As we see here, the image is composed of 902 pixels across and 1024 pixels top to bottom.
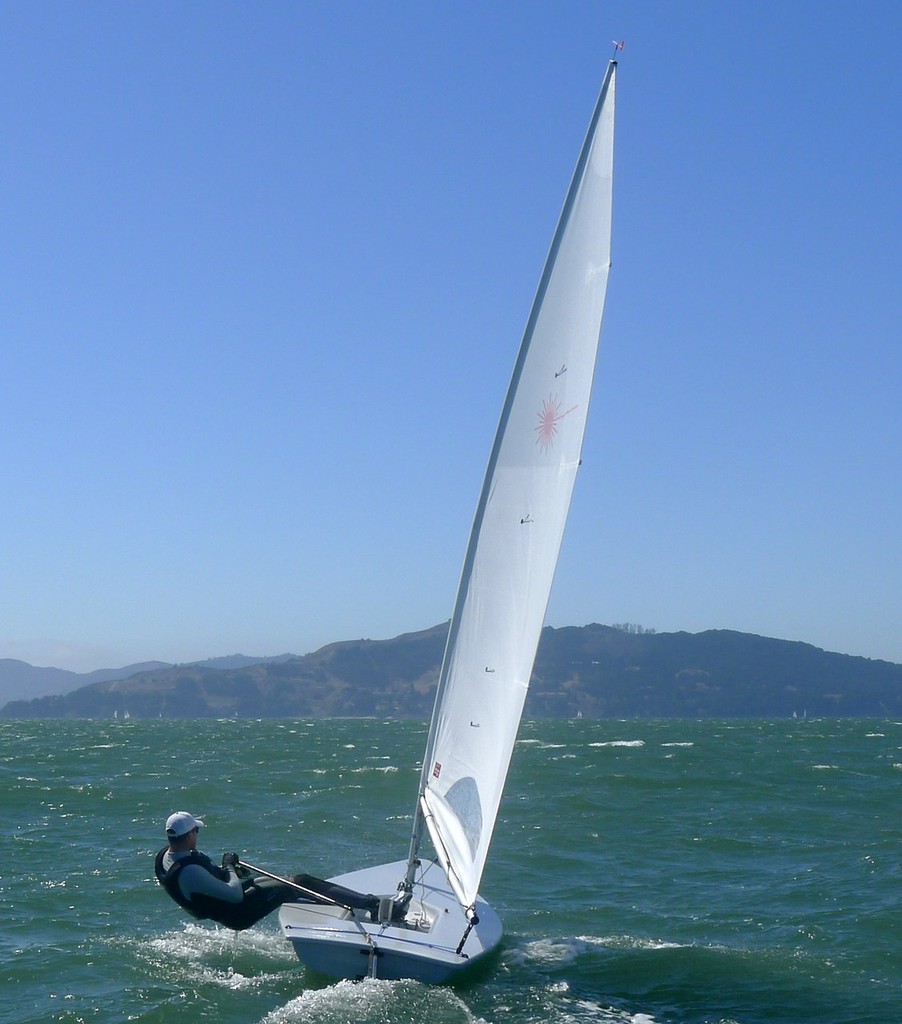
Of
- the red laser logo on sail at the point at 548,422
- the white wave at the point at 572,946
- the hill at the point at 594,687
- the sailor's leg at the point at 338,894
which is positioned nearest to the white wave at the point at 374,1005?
the sailor's leg at the point at 338,894

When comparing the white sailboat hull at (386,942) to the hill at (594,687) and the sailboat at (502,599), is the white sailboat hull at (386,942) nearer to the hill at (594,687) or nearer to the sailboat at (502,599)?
the sailboat at (502,599)

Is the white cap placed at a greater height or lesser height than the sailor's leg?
greater

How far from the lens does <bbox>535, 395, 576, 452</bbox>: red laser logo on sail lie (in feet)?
31.2

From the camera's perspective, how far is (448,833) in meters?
9.83

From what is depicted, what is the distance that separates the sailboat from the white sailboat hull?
0.04 ft

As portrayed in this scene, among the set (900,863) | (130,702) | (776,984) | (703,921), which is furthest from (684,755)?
(130,702)

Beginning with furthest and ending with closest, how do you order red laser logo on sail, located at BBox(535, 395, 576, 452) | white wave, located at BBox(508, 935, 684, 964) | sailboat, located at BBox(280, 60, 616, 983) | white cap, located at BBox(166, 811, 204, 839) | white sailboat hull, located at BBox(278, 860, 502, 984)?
white wave, located at BBox(508, 935, 684, 964)
red laser logo on sail, located at BBox(535, 395, 576, 452)
white cap, located at BBox(166, 811, 204, 839)
sailboat, located at BBox(280, 60, 616, 983)
white sailboat hull, located at BBox(278, 860, 502, 984)

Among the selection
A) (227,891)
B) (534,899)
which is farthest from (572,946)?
(227,891)

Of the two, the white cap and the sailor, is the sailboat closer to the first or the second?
the sailor

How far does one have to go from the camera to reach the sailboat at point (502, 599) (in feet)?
30.2

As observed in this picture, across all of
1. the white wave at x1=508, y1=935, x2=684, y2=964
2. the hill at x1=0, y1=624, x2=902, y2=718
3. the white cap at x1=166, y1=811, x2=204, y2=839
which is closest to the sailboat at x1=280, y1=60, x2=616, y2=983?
the white wave at x1=508, y1=935, x2=684, y2=964

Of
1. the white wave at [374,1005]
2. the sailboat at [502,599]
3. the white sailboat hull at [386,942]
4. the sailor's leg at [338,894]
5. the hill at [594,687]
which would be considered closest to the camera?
the white wave at [374,1005]

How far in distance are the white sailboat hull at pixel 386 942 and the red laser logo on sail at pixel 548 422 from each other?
4.09m

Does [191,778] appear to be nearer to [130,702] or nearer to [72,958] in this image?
[72,958]
